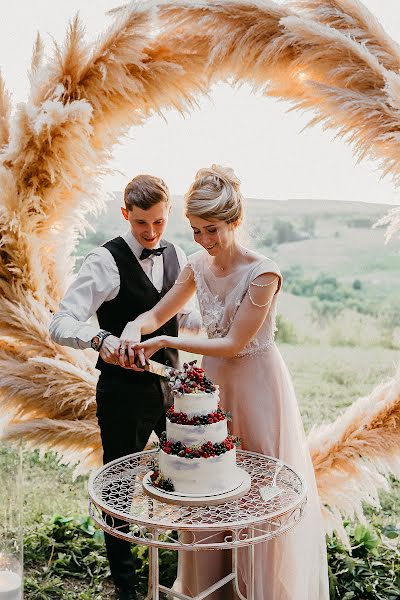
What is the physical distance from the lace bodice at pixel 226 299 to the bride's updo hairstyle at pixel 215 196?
0.19m

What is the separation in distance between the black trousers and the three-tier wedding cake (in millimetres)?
500

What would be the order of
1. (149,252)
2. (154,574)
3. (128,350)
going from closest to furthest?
1. (154,574)
2. (128,350)
3. (149,252)

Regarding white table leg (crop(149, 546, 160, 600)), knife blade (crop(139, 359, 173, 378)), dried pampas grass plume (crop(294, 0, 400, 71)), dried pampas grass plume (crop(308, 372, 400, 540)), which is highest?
dried pampas grass plume (crop(294, 0, 400, 71))

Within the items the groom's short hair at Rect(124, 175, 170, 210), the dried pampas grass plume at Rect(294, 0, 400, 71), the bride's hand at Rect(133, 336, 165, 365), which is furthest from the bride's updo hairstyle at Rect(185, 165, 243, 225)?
the dried pampas grass plume at Rect(294, 0, 400, 71)

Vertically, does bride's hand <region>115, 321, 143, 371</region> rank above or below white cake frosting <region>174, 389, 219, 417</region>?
above

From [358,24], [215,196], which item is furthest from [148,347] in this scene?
[358,24]

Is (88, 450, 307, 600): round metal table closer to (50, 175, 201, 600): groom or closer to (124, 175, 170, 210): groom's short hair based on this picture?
(50, 175, 201, 600): groom

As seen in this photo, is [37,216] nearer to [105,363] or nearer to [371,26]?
[105,363]

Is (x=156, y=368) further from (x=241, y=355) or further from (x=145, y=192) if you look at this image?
(x=145, y=192)

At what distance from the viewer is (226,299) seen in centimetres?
248

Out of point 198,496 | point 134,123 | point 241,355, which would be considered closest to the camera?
point 198,496

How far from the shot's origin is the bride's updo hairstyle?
234cm

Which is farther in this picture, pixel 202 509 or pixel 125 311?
pixel 125 311

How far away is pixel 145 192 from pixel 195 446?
2.99 feet
